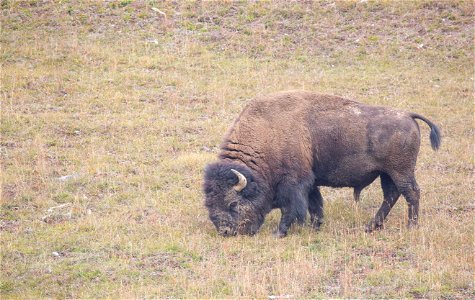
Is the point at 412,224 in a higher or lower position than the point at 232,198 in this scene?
lower

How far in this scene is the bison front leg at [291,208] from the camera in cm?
1008

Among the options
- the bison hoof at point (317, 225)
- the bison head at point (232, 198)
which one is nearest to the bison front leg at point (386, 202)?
the bison hoof at point (317, 225)

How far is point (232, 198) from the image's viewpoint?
9.97 meters

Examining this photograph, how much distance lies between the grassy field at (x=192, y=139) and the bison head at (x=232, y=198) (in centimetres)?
27

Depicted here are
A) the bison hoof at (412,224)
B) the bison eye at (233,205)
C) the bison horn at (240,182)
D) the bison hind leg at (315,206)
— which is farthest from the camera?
the bison hind leg at (315,206)

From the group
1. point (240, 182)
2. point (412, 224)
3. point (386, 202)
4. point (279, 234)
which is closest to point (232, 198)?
point (240, 182)

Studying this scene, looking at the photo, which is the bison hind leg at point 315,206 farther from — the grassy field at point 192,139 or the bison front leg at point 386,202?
the bison front leg at point 386,202

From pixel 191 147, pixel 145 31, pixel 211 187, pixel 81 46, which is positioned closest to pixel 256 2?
pixel 145 31

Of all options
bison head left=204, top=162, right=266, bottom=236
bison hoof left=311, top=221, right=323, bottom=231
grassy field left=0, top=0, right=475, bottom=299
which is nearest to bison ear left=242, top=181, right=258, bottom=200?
bison head left=204, top=162, right=266, bottom=236

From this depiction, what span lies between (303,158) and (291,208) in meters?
0.73

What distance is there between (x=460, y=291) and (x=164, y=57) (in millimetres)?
12350

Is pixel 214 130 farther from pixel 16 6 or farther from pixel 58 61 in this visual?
pixel 16 6

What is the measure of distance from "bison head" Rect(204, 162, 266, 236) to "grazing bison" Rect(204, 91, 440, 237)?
0.01 m

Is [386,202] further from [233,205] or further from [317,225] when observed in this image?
[233,205]
